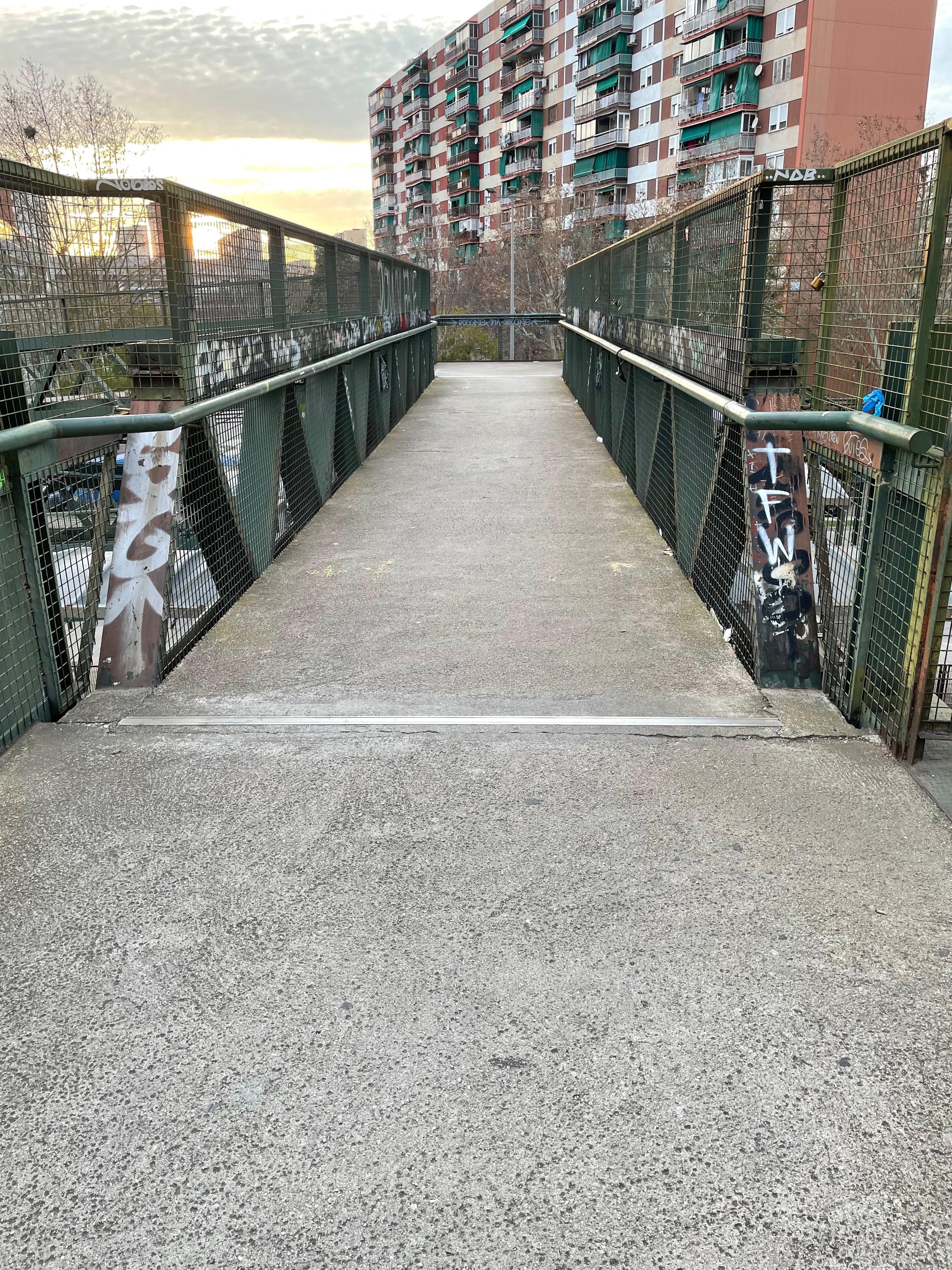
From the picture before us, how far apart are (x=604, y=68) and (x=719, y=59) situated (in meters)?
14.4

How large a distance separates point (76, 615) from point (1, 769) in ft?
2.94

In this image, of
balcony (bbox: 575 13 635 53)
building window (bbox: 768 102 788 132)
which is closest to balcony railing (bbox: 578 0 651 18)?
balcony (bbox: 575 13 635 53)

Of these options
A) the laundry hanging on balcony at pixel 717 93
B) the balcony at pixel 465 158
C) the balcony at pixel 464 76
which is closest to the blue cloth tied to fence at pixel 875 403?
the laundry hanging on balcony at pixel 717 93

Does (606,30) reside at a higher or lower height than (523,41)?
lower

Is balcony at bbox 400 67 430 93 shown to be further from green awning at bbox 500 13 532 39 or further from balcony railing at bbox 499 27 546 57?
green awning at bbox 500 13 532 39

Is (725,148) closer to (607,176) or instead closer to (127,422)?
(607,176)

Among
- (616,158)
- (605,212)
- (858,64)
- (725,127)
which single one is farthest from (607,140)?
(858,64)

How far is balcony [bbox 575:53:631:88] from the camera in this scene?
200ft

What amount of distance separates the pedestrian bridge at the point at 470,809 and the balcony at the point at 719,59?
5032cm

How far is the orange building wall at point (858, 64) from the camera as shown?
146 feet

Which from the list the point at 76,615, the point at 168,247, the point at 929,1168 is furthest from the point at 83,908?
the point at 168,247

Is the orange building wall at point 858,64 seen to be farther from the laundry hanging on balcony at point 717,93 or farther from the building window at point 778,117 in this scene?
the laundry hanging on balcony at point 717,93

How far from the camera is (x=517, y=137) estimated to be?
7569 cm

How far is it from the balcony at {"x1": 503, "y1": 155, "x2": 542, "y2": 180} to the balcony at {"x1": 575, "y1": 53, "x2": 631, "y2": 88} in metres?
8.86
